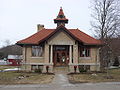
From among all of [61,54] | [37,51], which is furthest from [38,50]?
[61,54]

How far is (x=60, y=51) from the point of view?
110 feet

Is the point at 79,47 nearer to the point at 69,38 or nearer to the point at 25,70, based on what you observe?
the point at 69,38

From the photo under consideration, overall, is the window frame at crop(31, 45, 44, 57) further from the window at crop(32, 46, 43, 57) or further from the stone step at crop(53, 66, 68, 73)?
the stone step at crop(53, 66, 68, 73)

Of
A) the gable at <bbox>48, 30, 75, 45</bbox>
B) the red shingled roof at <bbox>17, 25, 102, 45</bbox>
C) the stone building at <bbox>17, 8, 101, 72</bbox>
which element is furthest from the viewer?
the gable at <bbox>48, 30, 75, 45</bbox>

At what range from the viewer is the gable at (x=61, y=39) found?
3181cm

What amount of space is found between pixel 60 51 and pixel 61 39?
7.71 ft

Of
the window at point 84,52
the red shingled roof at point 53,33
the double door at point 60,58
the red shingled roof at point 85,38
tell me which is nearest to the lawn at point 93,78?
the red shingled roof at point 53,33

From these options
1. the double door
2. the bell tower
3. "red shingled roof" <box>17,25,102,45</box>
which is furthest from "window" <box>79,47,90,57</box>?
the bell tower

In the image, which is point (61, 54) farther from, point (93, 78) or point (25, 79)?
point (25, 79)

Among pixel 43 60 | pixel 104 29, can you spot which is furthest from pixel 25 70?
pixel 104 29

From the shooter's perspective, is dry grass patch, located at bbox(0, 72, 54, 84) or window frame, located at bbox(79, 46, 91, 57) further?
window frame, located at bbox(79, 46, 91, 57)

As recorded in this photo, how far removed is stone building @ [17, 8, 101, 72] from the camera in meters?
31.6

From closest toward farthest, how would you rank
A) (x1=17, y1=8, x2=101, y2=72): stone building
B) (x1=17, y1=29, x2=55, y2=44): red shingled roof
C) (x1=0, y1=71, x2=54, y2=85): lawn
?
1. (x1=0, y1=71, x2=54, y2=85): lawn
2. (x1=17, y1=8, x2=101, y2=72): stone building
3. (x1=17, y1=29, x2=55, y2=44): red shingled roof

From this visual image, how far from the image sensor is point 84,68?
3250cm
